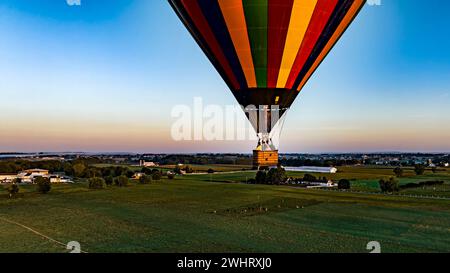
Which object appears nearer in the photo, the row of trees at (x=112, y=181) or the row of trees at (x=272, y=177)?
the row of trees at (x=112, y=181)

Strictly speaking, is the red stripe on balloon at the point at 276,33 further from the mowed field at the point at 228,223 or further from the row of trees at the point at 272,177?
the row of trees at the point at 272,177

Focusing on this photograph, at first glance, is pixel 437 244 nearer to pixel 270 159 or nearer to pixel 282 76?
pixel 270 159

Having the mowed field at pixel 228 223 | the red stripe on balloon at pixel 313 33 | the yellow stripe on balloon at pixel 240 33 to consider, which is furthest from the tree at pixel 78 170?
the red stripe on balloon at pixel 313 33

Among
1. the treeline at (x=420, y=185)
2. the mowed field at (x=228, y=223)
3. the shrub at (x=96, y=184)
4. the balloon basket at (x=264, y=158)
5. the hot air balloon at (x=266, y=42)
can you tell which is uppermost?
the hot air balloon at (x=266, y=42)

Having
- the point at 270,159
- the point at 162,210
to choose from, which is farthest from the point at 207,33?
the point at 162,210

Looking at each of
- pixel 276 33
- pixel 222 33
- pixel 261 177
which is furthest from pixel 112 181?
pixel 276 33

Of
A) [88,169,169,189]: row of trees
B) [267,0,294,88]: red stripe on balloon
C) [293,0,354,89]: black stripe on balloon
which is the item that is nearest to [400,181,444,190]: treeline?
[293,0,354,89]: black stripe on balloon
